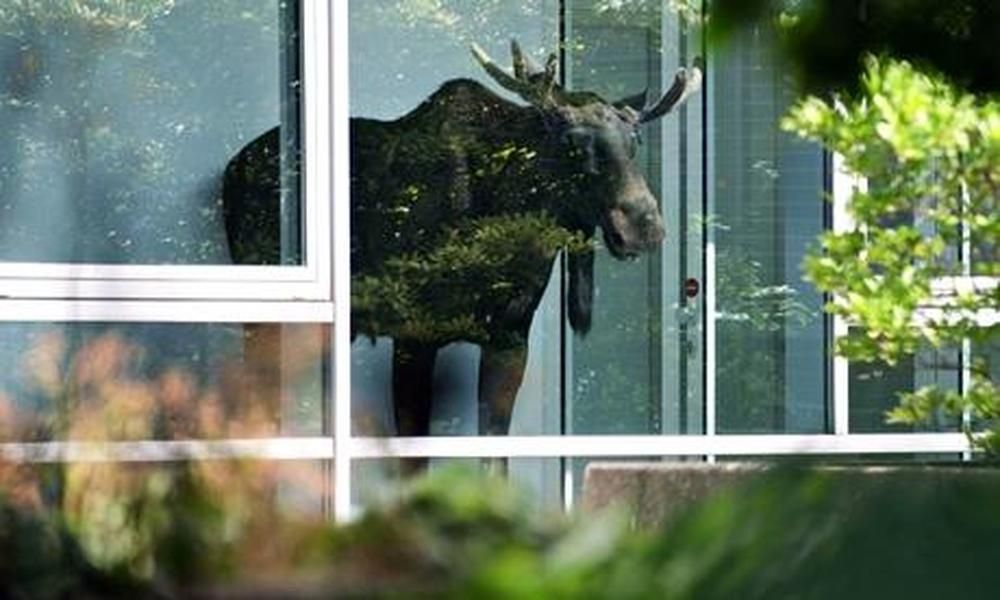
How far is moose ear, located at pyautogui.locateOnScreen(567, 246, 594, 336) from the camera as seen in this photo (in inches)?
349

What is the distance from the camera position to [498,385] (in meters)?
8.76

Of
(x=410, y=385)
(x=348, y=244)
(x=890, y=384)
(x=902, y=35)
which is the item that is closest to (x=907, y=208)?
(x=890, y=384)

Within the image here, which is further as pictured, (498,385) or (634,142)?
(634,142)

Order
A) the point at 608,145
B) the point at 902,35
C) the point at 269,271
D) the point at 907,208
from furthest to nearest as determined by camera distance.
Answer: the point at 608,145 < the point at 269,271 < the point at 907,208 < the point at 902,35

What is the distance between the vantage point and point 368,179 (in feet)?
28.5

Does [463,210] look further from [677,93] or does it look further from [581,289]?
[677,93]

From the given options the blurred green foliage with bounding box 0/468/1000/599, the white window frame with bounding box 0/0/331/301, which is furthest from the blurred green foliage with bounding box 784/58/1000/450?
the blurred green foliage with bounding box 0/468/1000/599

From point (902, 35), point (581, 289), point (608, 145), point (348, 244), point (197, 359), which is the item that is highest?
point (608, 145)

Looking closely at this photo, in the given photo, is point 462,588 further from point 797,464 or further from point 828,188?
point 828,188

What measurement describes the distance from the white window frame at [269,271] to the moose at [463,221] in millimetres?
118

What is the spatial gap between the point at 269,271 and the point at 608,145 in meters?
1.46

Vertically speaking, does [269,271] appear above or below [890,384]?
above

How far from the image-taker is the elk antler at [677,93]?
906 centimetres

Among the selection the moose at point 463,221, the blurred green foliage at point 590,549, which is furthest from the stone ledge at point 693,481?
the moose at point 463,221
